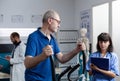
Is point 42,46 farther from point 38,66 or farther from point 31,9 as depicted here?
point 31,9

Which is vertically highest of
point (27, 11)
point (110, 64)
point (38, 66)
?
point (27, 11)

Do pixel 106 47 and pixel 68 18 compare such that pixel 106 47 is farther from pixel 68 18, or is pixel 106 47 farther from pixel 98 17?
pixel 68 18

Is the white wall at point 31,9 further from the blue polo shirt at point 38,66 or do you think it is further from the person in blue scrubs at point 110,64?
the blue polo shirt at point 38,66

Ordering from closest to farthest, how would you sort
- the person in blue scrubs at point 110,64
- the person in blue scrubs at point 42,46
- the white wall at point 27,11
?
the person in blue scrubs at point 42,46 < the person in blue scrubs at point 110,64 < the white wall at point 27,11

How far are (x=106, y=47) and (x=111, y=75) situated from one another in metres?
0.35

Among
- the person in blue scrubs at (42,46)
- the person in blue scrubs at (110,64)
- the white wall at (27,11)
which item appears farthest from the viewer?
the white wall at (27,11)

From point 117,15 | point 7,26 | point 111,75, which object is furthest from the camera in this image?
point 7,26

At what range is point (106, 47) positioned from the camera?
3117mm

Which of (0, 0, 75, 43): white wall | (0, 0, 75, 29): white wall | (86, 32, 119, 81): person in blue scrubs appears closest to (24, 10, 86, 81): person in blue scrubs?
(86, 32, 119, 81): person in blue scrubs

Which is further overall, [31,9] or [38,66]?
[31,9]

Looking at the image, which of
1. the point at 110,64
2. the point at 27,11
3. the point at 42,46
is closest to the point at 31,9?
the point at 27,11

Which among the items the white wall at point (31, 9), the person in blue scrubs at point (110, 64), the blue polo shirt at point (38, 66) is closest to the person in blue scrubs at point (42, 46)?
the blue polo shirt at point (38, 66)

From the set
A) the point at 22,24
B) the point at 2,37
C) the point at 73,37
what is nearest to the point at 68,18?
the point at 73,37

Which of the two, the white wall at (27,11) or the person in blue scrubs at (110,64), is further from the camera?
the white wall at (27,11)
